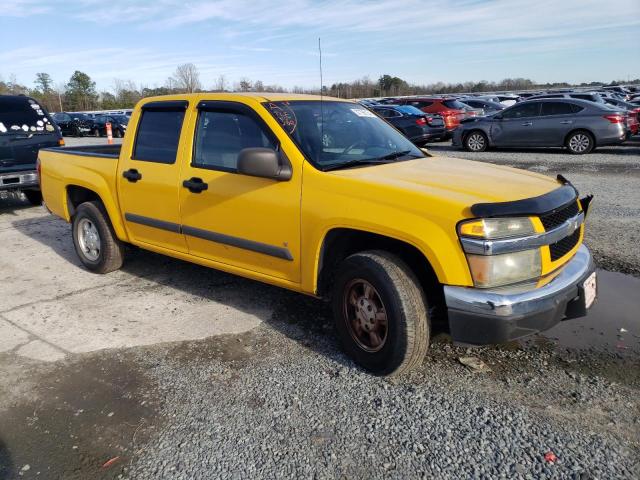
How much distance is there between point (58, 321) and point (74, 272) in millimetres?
1397

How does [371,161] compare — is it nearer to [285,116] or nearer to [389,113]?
[285,116]

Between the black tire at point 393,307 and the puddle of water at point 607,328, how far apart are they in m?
1.12

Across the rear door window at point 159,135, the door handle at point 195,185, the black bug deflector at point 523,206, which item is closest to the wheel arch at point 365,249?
the black bug deflector at point 523,206

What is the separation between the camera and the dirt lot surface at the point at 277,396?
8.43ft

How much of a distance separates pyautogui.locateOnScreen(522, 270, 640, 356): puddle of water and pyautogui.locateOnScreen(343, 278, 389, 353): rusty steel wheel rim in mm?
1200

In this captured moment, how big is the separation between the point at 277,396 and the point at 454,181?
68.4 inches

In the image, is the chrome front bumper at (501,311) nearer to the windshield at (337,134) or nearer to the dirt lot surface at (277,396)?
the dirt lot surface at (277,396)

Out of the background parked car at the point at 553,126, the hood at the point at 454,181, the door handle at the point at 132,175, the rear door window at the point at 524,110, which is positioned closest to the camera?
the hood at the point at 454,181

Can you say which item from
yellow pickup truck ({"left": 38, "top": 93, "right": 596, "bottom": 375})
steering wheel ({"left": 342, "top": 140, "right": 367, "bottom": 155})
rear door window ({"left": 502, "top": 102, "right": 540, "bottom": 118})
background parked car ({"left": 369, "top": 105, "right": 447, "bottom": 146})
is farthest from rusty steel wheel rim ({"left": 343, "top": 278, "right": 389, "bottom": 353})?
background parked car ({"left": 369, "top": 105, "right": 447, "bottom": 146})

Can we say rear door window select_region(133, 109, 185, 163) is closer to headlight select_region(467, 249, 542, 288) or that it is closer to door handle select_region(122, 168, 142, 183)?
door handle select_region(122, 168, 142, 183)

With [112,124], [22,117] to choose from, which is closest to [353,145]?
[22,117]

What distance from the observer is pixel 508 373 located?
3.35m

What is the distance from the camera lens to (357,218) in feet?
10.5

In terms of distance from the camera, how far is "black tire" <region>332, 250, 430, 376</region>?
3.05m
